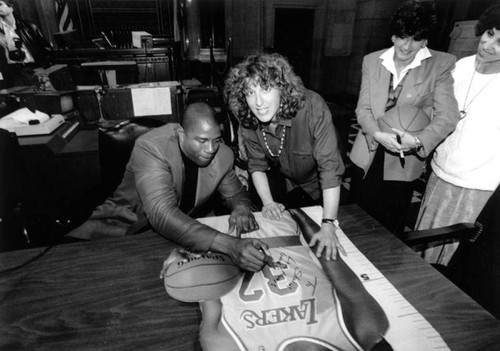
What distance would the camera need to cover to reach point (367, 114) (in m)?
2.25

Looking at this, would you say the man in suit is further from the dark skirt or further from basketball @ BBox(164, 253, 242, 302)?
the dark skirt

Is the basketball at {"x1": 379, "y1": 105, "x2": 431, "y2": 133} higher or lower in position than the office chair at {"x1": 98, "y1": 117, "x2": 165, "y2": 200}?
higher

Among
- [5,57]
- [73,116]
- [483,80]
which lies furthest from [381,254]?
[5,57]

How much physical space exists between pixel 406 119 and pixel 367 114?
0.27 metres

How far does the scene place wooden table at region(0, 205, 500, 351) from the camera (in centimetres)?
101

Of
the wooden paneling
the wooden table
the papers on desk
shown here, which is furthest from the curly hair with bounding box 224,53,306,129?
the wooden paneling

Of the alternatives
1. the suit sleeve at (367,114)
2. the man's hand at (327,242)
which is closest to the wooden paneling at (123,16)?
the suit sleeve at (367,114)

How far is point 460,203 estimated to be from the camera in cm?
212

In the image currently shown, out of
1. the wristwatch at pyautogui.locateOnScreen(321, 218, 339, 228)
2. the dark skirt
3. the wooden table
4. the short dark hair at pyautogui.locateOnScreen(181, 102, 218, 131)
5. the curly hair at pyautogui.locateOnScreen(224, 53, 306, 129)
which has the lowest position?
the dark skirt

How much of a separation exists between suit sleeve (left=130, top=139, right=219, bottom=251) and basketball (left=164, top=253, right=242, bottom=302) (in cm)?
16

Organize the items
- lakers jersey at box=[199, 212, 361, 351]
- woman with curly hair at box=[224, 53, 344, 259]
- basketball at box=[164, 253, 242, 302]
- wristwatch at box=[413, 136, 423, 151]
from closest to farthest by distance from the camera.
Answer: lakers jersey at box=[199, 212, 361, 351]
basketball at box=[164, 253, 242, 302]
woman with curly hair at box=[224, 53, 344, 259]
wristwatch at box=[413, 136, 423, 151]

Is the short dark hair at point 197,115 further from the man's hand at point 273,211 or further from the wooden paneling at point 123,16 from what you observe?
the wooden paneling at point 123,16

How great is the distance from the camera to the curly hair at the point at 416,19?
76.3 inches

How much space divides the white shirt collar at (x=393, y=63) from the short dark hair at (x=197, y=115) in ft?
4.46
